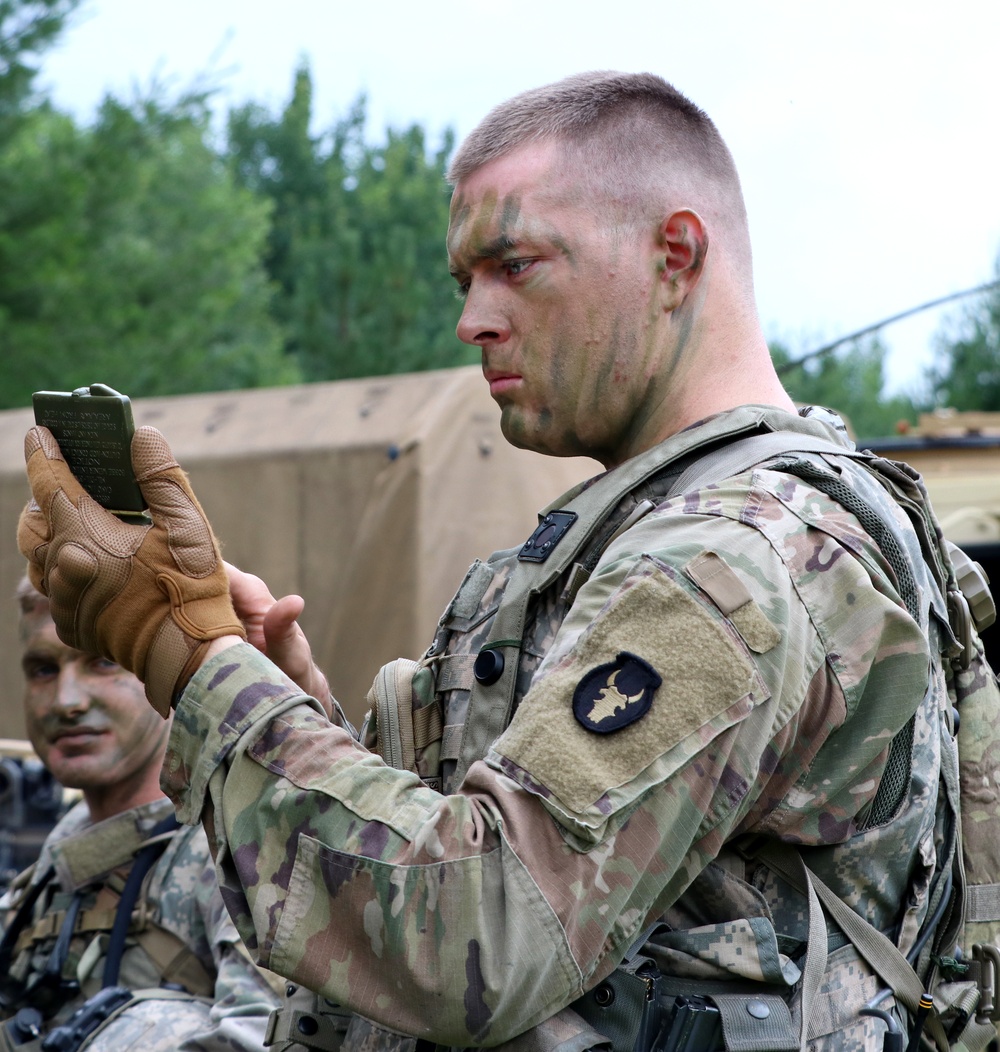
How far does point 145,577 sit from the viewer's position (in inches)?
67.9

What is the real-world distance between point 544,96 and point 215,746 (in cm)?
105

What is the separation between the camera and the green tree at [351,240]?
70.2 feet

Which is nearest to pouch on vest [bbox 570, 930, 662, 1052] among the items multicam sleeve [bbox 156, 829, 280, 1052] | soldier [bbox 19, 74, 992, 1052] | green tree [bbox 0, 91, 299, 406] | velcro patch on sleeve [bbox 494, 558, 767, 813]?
soldier [bbox 19, 74, 992, 1052]

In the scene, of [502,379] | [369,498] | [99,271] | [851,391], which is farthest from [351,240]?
[502,379]

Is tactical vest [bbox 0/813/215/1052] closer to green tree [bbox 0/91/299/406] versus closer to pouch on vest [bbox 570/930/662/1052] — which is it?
pouch on vest [bbox 570/930/662/1052]

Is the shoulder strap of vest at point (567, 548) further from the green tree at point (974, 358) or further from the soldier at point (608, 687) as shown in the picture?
the green tree at point (974, 358)

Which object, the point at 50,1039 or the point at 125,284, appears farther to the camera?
the point at 125,284

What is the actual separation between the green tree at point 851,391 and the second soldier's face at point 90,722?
22.1m

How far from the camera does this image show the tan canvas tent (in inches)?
228

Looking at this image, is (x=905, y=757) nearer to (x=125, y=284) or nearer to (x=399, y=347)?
(x=125, y=284)

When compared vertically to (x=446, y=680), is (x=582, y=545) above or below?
above

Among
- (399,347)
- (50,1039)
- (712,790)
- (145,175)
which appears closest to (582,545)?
(712,790)

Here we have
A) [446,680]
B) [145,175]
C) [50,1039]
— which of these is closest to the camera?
[446,680]

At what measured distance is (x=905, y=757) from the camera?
1.72 meters
